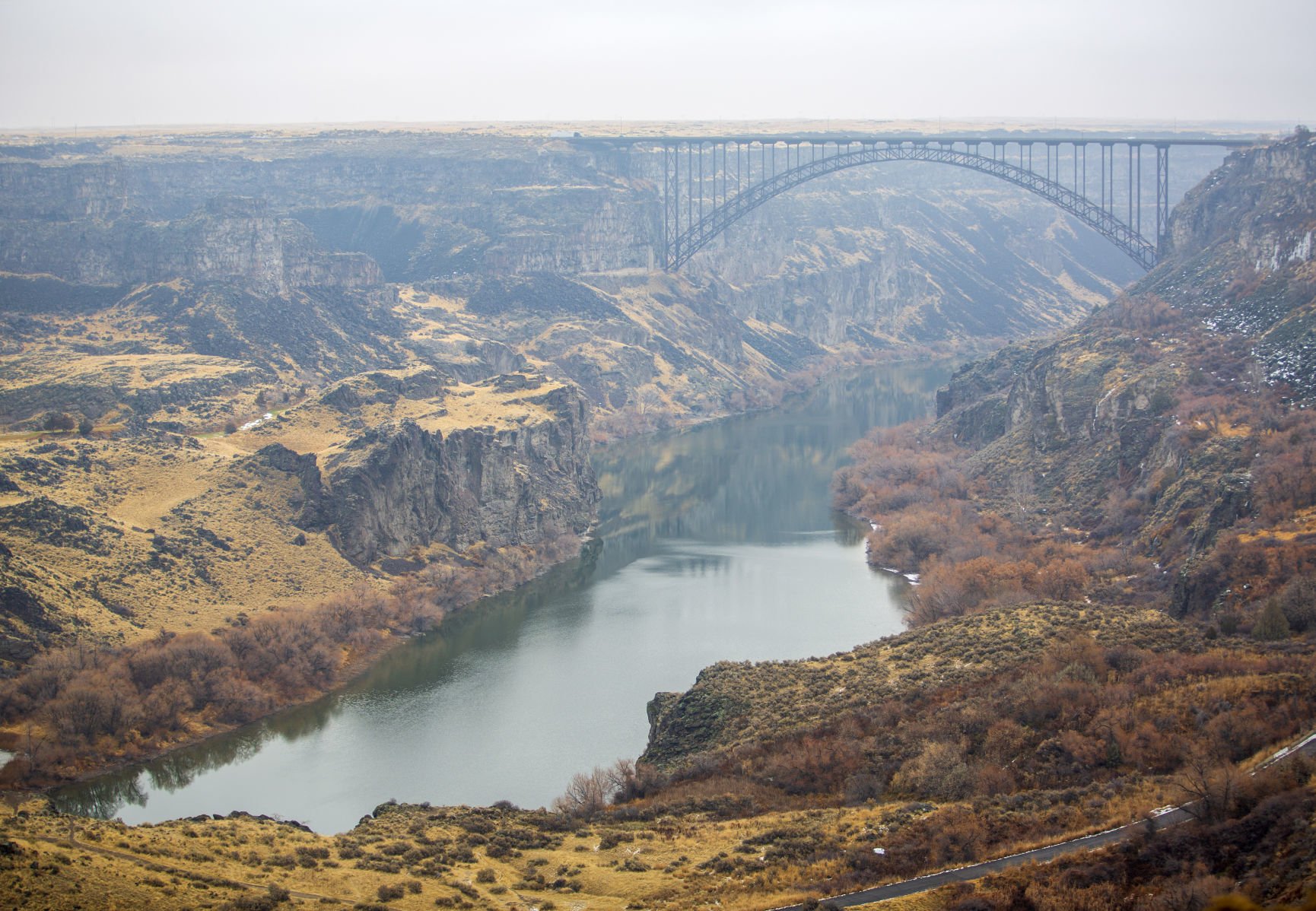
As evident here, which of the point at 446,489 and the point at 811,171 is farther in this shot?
the point at 811,171

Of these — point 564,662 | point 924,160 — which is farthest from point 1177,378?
point 924,160

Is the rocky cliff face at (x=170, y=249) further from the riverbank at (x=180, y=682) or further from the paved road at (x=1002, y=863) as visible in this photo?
the paved road at (x=1002, y=863)

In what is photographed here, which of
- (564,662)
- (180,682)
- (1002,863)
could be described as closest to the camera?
(1002,863)

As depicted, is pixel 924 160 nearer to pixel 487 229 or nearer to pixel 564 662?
pixel 487 229

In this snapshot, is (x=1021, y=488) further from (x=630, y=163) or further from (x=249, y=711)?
(x=630, y=163)

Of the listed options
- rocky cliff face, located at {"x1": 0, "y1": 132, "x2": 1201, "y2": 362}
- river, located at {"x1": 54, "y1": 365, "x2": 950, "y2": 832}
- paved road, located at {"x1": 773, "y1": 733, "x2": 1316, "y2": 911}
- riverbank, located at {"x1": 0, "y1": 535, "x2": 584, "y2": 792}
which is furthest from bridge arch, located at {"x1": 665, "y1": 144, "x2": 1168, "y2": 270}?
paved road, located at {"x1": 773, "y1": 733, "x2": 1316, "y2": 911}

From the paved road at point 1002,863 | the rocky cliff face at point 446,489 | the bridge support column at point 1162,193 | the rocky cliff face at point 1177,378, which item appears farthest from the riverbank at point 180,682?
the bridge support column at point 1162,193

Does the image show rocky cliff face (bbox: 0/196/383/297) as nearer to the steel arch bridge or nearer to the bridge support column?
the steel arch bridge

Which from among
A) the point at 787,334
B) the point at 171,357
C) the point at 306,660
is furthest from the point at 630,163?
the point at 306,660
